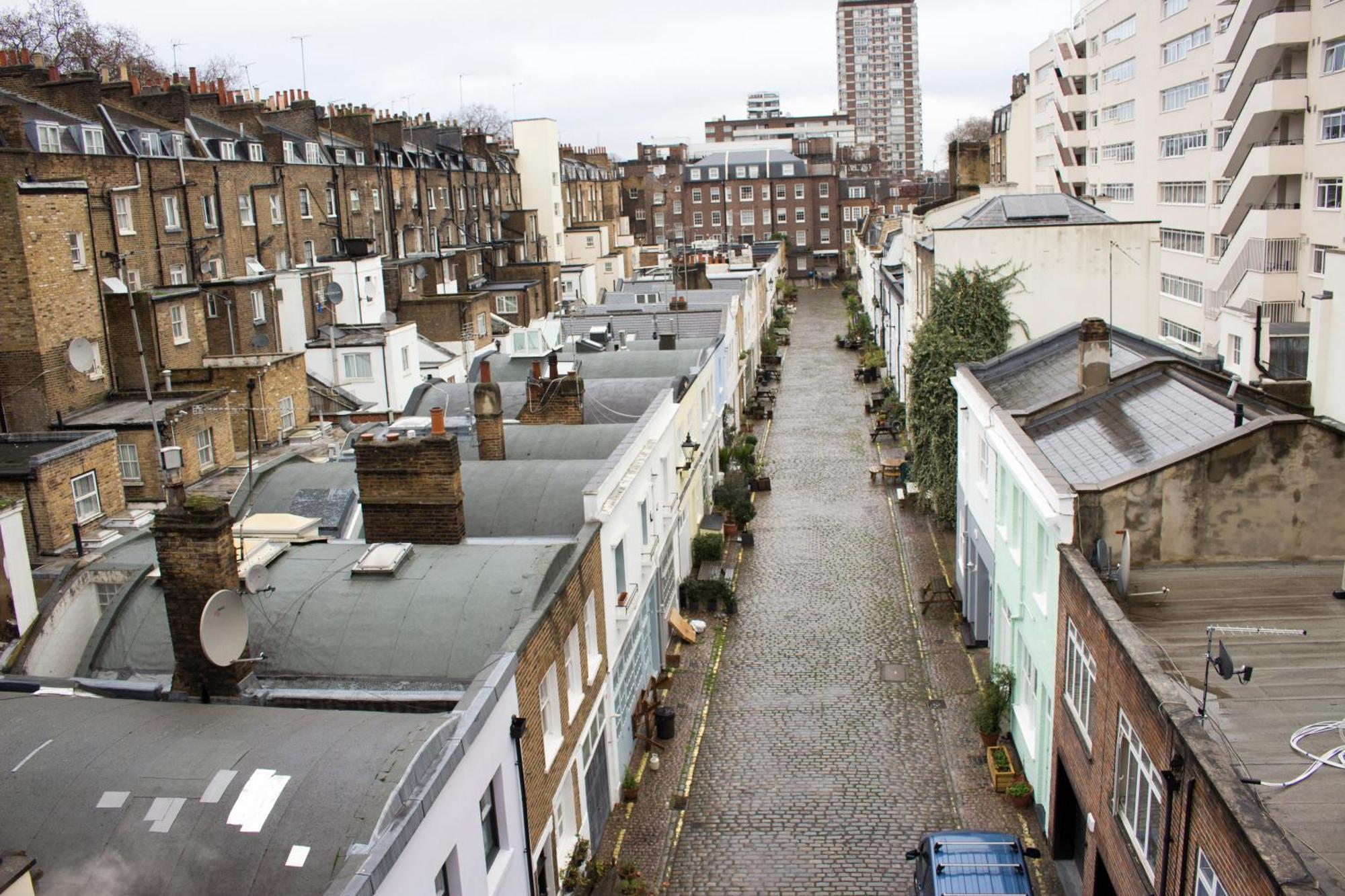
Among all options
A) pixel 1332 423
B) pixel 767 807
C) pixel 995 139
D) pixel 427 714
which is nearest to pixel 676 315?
pixel 767 807

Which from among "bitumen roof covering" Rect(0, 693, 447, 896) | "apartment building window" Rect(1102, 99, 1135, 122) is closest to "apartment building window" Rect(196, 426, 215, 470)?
"bitumen roof covering" Rect(0, 693, 447, 896)

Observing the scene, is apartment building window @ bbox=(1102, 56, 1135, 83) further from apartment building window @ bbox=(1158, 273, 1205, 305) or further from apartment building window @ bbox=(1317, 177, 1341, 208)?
apartment building window @ bbox=(1317, 177, 1341, 208)

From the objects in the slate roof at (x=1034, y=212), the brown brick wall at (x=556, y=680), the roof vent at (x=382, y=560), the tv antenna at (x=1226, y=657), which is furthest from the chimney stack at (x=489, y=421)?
the slate roof at (x=1034, y=212)

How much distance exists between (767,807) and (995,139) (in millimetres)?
84804

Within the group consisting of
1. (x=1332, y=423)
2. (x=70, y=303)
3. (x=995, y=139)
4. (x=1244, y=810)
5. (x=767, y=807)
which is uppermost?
(x=995, y=139)

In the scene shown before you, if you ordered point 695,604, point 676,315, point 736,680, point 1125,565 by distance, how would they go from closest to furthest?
point 1125,565 < point 736,680 < point 695,604 < point 676,315

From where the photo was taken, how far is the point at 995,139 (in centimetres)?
9400

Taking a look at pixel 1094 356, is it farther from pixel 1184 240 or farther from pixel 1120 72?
pixel 1120 72

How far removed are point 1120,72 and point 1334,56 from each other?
2507cm

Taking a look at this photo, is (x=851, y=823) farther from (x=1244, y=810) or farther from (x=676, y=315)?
(x=676, y=315)

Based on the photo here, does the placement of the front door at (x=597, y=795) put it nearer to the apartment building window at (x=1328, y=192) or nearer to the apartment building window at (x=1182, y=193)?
the apartment building window at (x=1328, y=192)

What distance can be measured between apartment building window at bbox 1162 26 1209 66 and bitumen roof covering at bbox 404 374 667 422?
30619mm

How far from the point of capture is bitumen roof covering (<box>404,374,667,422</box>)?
27.8m

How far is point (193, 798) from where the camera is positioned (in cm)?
1001
